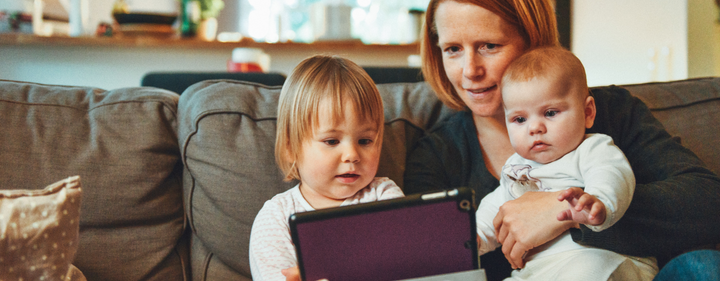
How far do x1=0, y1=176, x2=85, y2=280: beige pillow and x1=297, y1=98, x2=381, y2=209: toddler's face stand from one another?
17.3 inches

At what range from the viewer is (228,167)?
46.9 inches

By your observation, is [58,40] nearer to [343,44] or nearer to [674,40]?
[343,44]

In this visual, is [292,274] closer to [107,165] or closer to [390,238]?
[390,238]

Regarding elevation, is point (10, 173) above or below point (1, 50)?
below

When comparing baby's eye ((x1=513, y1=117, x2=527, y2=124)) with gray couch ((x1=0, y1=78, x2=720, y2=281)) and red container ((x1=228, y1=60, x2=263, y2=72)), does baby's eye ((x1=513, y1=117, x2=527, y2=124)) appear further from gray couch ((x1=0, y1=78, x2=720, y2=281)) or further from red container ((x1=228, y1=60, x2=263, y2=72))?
red container ((x1=228, y1=60, x2=263, y2=72))

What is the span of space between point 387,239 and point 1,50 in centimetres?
339

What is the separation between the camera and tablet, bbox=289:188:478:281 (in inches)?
29.2

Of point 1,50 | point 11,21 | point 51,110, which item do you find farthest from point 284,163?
point 1,50

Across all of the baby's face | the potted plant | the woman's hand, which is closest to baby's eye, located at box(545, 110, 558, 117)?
the baby's face

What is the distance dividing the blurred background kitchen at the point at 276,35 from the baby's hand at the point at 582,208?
2.42 metres

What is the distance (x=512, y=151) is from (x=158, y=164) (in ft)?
2.88

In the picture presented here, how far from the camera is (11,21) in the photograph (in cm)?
298

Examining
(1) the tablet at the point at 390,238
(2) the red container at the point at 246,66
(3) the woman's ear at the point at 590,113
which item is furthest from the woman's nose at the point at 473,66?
(2) the red container at the point at 246,66

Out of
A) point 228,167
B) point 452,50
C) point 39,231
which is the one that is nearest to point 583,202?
point 452,50
